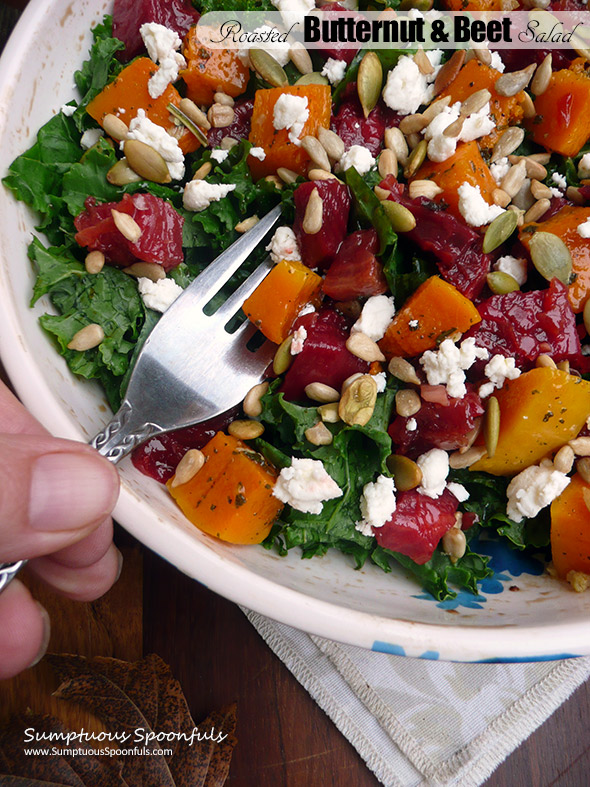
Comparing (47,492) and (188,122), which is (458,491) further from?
(188,122)

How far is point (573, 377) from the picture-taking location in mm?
2004

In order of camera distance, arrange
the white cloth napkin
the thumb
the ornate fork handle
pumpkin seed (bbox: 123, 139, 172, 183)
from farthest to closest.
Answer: the white cloth napkin < pumpkin seed (bbox: 123, 139, 172, 183) < the ornate fork handle < the thumb

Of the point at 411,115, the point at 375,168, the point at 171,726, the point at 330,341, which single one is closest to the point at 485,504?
the point at 330,341

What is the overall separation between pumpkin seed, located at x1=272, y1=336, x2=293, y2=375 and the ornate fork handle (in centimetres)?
42

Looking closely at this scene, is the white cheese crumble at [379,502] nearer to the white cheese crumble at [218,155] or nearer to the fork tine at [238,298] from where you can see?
the fork tine at [238,298]

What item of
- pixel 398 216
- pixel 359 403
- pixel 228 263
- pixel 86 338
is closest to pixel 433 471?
pixel 359 403

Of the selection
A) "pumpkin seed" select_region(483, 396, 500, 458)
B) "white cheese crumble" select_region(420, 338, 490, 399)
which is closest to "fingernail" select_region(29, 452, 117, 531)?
"white cheese crumble" select_region(420, 338, 490, 399)

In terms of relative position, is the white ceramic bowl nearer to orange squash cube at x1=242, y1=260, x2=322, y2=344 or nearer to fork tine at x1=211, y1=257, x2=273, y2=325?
fork tine at x1=211, y1=257, x2=273, y2=325

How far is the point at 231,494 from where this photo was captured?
2016 millimetres

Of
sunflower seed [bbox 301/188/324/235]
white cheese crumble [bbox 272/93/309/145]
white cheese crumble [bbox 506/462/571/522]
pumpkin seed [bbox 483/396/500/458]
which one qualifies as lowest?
white cheese crumble [bbox 506/462/571/522]

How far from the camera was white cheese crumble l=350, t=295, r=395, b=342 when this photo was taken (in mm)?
2080

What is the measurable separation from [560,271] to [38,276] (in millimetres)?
1665

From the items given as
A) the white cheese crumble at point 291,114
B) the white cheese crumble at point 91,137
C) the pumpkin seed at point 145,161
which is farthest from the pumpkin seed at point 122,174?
the white cheese crumble at point 291,114

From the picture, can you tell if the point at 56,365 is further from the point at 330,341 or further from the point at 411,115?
the point at 411,115
